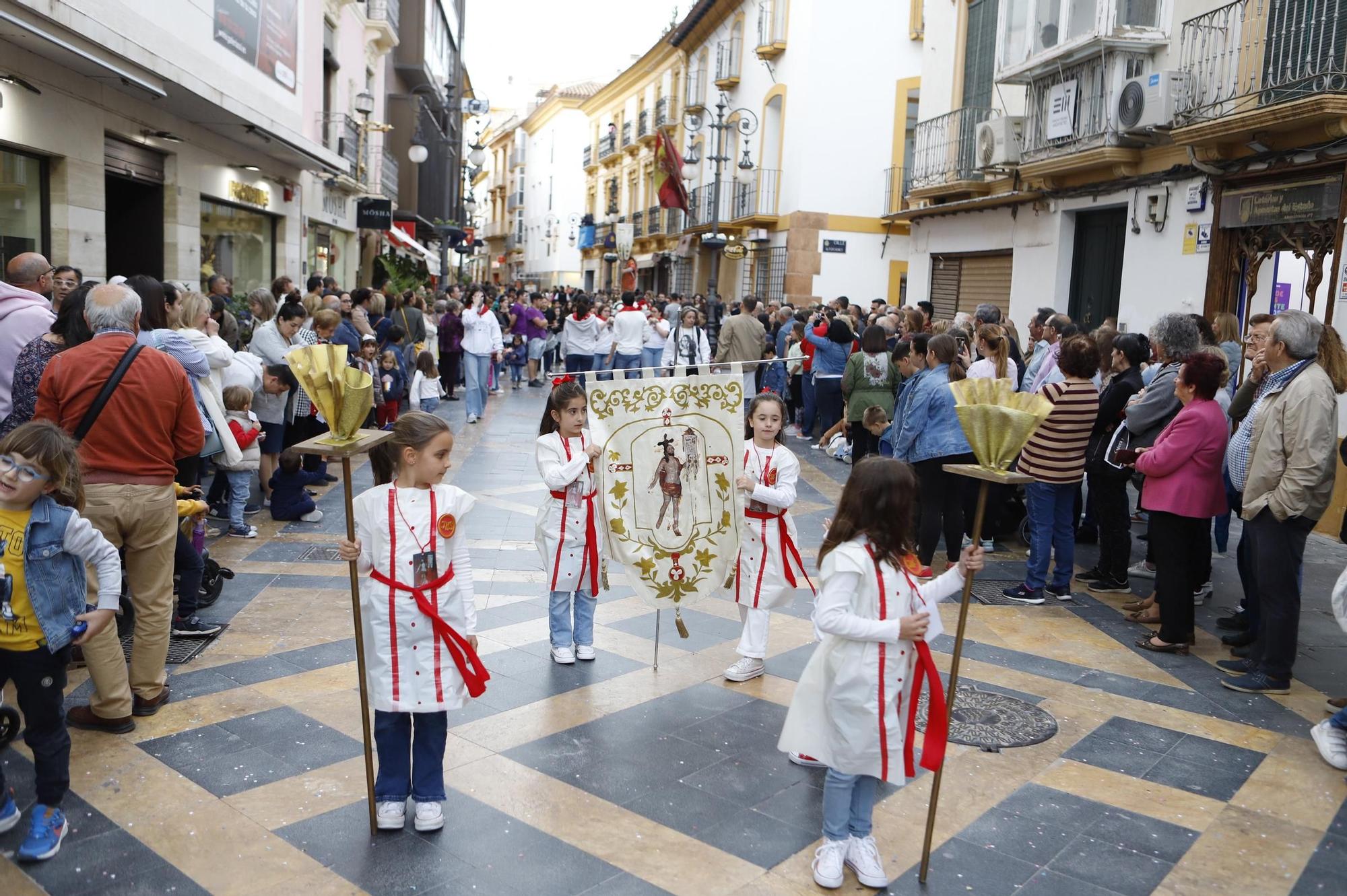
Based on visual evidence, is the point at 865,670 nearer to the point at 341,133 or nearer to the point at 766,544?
the point at 766,544

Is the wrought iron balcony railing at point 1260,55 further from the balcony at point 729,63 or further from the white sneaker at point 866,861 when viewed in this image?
the balcony at point 729,63

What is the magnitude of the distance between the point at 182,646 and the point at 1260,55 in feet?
34.1

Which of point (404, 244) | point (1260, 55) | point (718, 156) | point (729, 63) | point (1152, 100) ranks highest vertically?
point (729, 63)

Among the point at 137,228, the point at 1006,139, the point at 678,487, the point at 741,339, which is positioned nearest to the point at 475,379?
the point at 741,339

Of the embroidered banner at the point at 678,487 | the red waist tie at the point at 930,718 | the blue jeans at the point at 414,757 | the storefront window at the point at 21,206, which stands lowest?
the blue jeans at the point at 414,757

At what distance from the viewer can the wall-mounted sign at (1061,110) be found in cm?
1316

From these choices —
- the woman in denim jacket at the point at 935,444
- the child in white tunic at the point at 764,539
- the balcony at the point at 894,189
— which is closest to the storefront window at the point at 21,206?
the child in white tunic at the point at 764,539

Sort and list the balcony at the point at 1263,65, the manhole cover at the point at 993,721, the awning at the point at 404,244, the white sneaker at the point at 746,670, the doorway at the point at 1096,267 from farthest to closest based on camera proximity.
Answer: the awning at the point at 404,244, the doorway at the point at 1096,267, the balcony at the point at 1263,65, the white sneaker at the point at 746,670, the manhole cover at the point at 993,721

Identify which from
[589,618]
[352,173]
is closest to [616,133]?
[352,173]

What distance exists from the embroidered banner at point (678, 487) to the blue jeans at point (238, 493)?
12.7ft

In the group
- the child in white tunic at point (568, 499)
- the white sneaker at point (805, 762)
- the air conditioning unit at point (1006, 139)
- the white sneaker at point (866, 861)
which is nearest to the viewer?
the white sneaker at point (866, 861)

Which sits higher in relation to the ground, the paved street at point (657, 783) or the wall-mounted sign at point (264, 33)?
the wall-mounted sign at point (264, 33)

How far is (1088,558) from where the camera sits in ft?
28.7

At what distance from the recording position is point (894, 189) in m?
26.2
